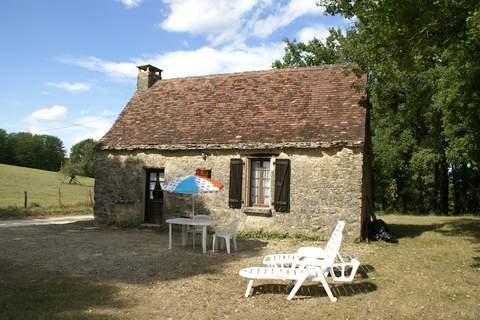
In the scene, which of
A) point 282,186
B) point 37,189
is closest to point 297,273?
point 282,186

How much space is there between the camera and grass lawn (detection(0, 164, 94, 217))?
20.5 metres

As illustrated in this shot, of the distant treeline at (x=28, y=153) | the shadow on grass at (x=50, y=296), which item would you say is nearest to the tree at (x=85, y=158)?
the distant treeline at (x=28, y=153)

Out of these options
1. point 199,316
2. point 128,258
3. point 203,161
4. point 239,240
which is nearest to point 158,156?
point 203,161

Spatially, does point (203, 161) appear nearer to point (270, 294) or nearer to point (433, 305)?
point (270, 294)

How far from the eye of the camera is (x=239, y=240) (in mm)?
12641

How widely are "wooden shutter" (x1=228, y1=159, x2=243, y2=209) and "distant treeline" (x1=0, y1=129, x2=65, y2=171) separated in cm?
5516

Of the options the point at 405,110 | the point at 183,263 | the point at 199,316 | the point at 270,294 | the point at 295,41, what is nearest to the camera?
the point at 199,316

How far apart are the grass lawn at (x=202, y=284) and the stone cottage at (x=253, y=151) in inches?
69.9

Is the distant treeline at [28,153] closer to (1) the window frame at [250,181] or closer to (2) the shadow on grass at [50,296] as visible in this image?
(1) the window frame at [250,181]

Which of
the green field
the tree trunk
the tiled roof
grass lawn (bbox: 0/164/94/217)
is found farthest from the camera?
the green field

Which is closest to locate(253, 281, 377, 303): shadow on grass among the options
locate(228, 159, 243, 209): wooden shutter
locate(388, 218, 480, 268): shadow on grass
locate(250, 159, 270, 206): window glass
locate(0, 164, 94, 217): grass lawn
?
locate(250, 159, 270, 206): window glass

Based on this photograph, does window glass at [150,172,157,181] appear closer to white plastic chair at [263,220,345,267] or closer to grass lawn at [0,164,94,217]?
grass lawn at [0,164,94,217]

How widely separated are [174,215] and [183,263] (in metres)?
5.82

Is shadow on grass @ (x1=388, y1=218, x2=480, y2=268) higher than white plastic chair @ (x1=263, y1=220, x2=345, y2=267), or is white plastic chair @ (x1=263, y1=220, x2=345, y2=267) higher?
white plastic chair @ (x1=263, y1=220, x2=345, y2=267)
